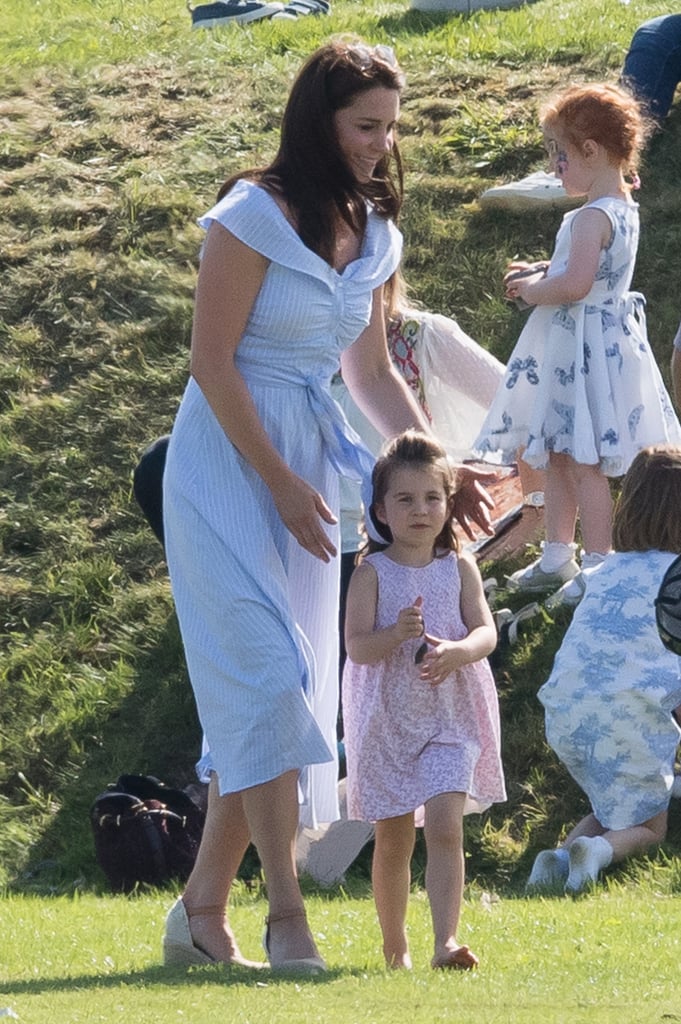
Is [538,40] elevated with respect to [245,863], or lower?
elevated

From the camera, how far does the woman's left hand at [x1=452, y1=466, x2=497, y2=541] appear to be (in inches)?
185

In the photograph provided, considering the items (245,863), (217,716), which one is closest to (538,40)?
(245,863)

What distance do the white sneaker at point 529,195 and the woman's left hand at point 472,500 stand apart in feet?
19.2

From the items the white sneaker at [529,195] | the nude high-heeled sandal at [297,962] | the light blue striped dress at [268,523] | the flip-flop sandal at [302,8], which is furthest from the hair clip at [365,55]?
the flip-flop sandal at [302,8]

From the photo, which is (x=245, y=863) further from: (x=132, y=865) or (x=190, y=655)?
(x=190, y=655)

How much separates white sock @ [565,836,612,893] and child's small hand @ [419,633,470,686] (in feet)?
5.11

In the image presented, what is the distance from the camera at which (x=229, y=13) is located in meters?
14.2

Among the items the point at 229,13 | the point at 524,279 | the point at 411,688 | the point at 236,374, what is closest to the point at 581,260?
the point at 524,279

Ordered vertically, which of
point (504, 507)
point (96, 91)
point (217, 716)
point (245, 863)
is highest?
point (96, 91)

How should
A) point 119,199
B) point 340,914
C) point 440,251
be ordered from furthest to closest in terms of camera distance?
point 119,199 → point 440,251 → point 340,914

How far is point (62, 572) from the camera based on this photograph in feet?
29.0

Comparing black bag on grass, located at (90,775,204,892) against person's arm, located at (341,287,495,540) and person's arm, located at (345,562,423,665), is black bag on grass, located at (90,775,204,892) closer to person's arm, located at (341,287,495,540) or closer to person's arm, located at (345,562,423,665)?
person's arm, located at (345,562,423,665)

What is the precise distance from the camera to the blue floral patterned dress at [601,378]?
23.1 ft

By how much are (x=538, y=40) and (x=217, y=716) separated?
903 cm
